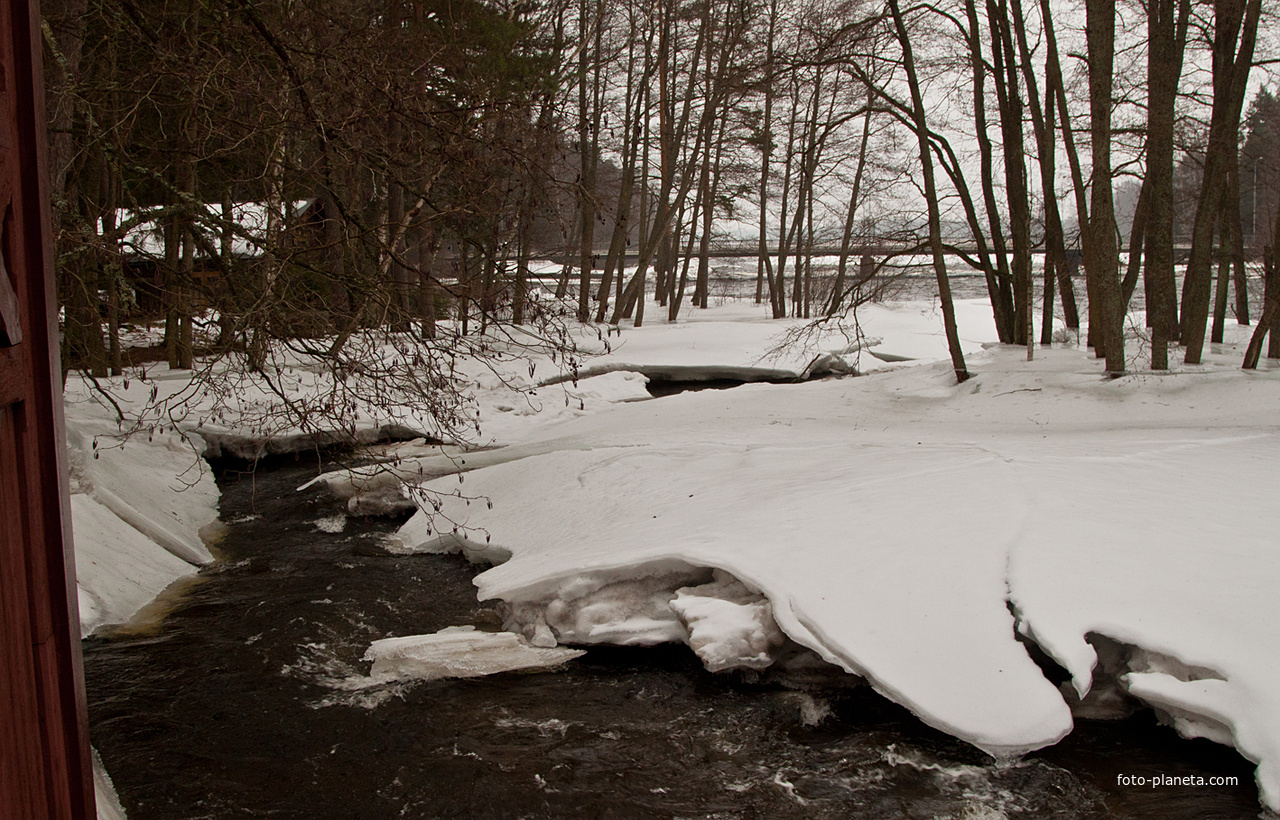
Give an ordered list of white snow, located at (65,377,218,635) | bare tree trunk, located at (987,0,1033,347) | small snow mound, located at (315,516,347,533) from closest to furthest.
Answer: white snow, located at (65,377,218,635) < small snow mound, located at (315,516,347,533) < bare tree trunk, located at (987,0,1033,347)

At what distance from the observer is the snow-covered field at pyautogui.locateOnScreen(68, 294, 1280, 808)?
4.57m

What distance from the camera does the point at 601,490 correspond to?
836 centimetres

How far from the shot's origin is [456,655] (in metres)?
5.84

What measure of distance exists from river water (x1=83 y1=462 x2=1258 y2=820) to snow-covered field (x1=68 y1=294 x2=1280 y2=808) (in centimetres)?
27

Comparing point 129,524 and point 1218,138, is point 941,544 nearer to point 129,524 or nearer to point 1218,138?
point 129,524

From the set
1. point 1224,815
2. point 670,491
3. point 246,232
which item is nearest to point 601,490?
point 670,491

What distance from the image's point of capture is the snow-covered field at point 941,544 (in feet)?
15.0

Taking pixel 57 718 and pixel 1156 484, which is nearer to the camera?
pixel 57 718

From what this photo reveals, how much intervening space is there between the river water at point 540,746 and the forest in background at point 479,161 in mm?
1976

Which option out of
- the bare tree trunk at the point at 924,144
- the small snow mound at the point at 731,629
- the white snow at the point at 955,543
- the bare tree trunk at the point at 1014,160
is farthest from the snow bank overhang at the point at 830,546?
the bare tree trunk at the point at 1014,160

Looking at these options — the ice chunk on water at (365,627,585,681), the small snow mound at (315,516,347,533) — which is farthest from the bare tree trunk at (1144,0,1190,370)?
the small snow mound at (315,516,347,533)

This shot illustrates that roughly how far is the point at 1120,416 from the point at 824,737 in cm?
701

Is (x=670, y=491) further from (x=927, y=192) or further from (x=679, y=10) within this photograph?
(x=679, y=10)

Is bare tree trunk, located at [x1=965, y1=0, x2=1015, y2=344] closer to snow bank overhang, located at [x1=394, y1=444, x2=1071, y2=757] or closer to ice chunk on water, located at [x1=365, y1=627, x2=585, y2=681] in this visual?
snow bank overhang, located at [x1=394, y1=444, x2=1071, y2=757]
